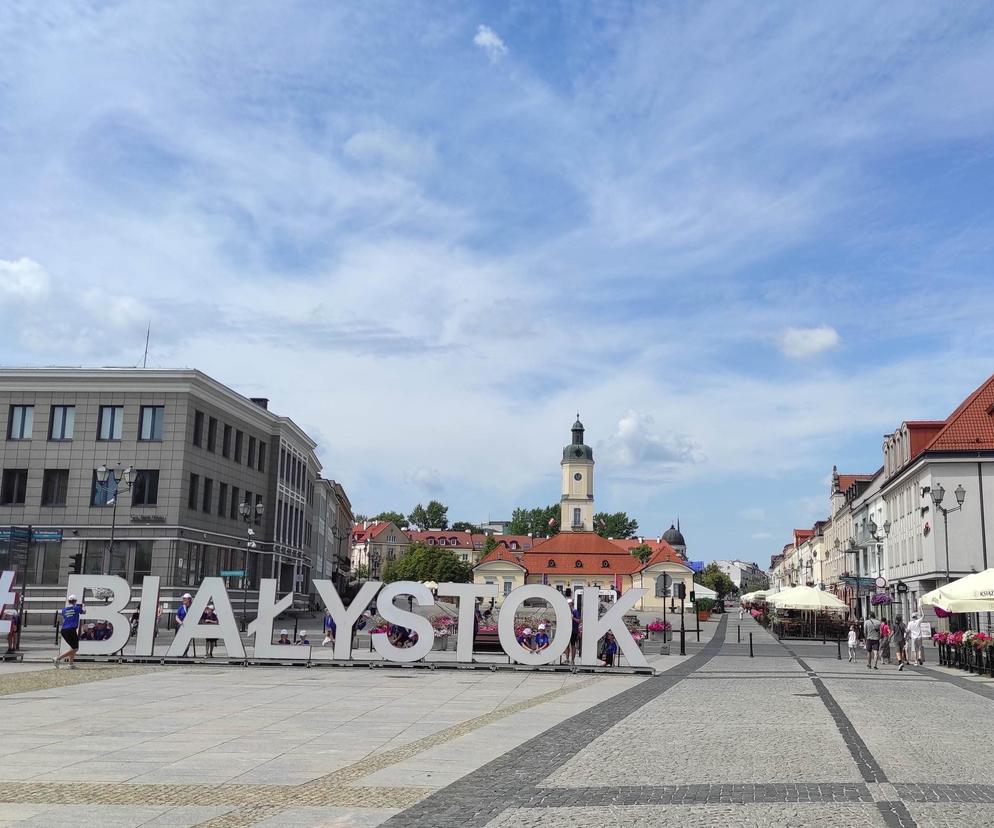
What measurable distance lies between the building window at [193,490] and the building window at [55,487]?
593 centimetres

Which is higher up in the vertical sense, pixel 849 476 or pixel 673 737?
pixel 849 476

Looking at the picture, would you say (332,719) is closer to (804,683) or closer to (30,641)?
(804,683)

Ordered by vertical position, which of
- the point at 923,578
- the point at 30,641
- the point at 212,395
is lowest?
the point at 30,641

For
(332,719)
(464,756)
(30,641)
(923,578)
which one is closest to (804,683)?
(332,719)

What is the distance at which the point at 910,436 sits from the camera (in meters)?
63.6

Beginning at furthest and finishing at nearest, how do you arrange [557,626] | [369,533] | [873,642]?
[369,533], [873,642], [557,626]

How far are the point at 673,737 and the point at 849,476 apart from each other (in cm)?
10002

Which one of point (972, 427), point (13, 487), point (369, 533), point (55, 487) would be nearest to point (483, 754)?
point (55, 487)

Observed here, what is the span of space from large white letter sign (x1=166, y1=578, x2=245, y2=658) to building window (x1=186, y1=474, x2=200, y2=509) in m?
26.1

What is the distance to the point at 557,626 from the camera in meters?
26.2

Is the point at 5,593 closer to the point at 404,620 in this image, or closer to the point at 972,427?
the point at 404,620

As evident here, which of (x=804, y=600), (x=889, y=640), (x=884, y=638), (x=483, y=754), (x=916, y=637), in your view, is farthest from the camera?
(x=804, y=600)

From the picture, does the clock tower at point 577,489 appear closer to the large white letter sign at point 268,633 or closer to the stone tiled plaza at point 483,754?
the large white letter sign at point 268,633

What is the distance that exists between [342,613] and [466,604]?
3.46 metres
